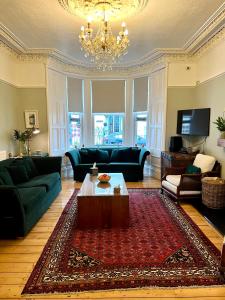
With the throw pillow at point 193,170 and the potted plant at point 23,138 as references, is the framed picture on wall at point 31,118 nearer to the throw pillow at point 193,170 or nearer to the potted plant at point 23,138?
the potted plant at point 23,138

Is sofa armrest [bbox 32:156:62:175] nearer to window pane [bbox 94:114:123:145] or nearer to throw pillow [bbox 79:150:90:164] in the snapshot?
throw pillow [bbox 79:150:90:164]

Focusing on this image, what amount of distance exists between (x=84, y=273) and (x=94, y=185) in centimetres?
162

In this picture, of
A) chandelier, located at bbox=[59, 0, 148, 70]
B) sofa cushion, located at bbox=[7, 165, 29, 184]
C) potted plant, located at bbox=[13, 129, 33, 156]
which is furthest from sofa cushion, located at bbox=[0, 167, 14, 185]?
chandelier, located at bbox=[59, 0, 148, 70]

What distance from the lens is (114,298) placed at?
6.15ft

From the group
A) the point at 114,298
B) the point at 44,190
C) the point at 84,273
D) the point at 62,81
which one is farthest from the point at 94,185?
the point at 62,81

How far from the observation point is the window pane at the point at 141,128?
21.5 ft

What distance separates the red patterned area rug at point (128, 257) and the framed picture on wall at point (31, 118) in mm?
3120

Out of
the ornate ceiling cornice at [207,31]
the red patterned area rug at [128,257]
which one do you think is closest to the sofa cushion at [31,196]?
the red patterned area rug at [128,257]

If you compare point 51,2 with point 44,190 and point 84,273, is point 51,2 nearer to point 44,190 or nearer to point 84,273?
point 44,190

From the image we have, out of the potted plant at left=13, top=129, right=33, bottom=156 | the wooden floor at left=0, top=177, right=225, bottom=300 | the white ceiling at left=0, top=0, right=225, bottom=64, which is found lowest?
the wooden floor at left=0, top=177, right=225, bottom=300

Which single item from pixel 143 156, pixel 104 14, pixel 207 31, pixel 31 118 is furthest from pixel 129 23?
pixel 31 118

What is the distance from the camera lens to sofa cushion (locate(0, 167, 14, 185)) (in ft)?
11.0

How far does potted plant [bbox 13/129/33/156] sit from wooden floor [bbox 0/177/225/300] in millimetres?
2382

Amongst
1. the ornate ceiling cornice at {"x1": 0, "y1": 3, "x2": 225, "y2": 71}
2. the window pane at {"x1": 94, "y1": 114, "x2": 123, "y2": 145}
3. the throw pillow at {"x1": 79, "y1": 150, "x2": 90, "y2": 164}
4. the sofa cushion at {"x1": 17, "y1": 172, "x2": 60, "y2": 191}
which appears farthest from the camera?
the window pane at {"x1": 94, "y1": 114, "x2": 123, "y2": 145}
